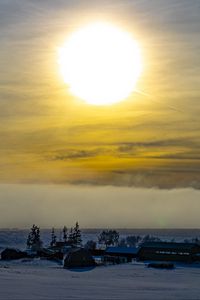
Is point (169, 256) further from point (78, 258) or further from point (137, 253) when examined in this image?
point (78, 258)

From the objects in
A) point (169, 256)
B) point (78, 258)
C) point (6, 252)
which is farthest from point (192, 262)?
point (6, 252)

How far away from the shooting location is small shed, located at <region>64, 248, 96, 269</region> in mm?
61578

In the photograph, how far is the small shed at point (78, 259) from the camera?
202 feet

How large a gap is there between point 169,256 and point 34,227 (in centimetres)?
4194

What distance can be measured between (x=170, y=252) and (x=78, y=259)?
1641cm

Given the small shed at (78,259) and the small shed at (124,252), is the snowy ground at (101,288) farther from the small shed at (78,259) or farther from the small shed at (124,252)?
the small shed at (124,252)

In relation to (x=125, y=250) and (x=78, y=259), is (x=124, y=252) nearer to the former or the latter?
(x=125, y=250)

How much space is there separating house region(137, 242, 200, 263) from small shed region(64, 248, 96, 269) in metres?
12.9

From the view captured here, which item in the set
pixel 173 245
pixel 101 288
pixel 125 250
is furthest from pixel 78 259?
pixel 101 288

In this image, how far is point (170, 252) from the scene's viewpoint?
73.6 m

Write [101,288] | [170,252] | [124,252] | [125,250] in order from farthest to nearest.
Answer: [125,250]
[124,252]
[170,252]
[101,288]

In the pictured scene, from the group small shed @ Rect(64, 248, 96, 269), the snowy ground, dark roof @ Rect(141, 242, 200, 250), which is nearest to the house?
dark roof @ Rect(141, 242, 200, 250)

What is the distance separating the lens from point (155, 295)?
32531 mm

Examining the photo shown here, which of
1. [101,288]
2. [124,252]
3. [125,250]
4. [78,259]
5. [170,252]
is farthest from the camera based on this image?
[125,250]
